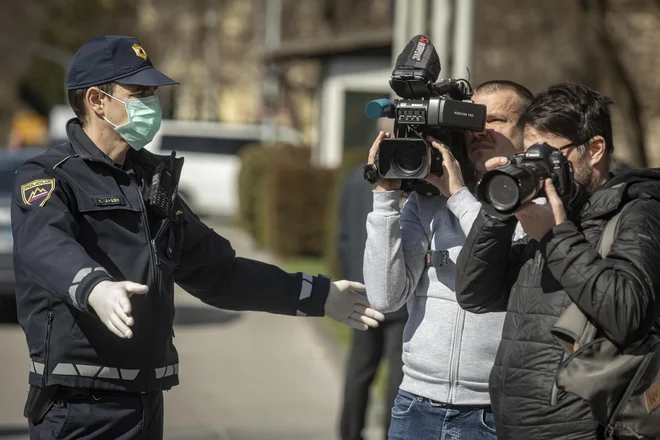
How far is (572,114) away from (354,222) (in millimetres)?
3801

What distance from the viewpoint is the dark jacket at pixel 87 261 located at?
332 cm

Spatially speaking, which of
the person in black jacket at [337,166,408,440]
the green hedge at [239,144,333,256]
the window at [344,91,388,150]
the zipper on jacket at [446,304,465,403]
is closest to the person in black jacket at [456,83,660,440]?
the zipper on jacket at [446,304,465,403]

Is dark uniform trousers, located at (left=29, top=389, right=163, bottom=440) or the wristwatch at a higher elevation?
the wristwatch

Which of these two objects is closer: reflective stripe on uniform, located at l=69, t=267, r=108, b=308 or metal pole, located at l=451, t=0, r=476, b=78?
reflective stripe on uniform, located at l=69, t=267, r=108, b=308

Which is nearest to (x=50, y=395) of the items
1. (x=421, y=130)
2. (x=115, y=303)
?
(x=115, y=303)

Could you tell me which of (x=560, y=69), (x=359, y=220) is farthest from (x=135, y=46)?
(x=560, y=69)

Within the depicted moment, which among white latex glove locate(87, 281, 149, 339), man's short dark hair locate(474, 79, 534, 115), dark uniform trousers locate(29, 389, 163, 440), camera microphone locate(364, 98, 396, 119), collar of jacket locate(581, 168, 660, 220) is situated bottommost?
dark uniform trousers locate(29, 389, 163, 440)

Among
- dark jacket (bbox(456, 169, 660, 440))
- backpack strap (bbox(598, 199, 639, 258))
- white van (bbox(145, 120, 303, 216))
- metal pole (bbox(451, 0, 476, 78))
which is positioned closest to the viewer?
dark jacket (bbox(456, 169, 660, 440))

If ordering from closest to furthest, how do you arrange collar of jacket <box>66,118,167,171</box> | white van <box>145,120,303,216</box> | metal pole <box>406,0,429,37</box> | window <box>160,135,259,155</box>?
collar of jacket <box>66,118,167,171</box>
metal pole <box>406,0,429,37</box>
window <box>160,135,259,155</box>
white van <box>145,120,303,216</box>

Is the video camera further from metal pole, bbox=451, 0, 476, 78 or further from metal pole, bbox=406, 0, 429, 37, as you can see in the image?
metal pole, bbox=406, 0, 429, 37

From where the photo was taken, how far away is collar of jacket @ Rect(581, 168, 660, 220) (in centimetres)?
290

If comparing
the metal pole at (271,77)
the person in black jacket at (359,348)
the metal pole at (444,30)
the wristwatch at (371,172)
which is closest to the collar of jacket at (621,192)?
the wristwatch at (371,172)

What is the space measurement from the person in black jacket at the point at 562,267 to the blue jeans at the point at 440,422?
0.44 m

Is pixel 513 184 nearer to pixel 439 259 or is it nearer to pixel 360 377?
pixel 439 259
